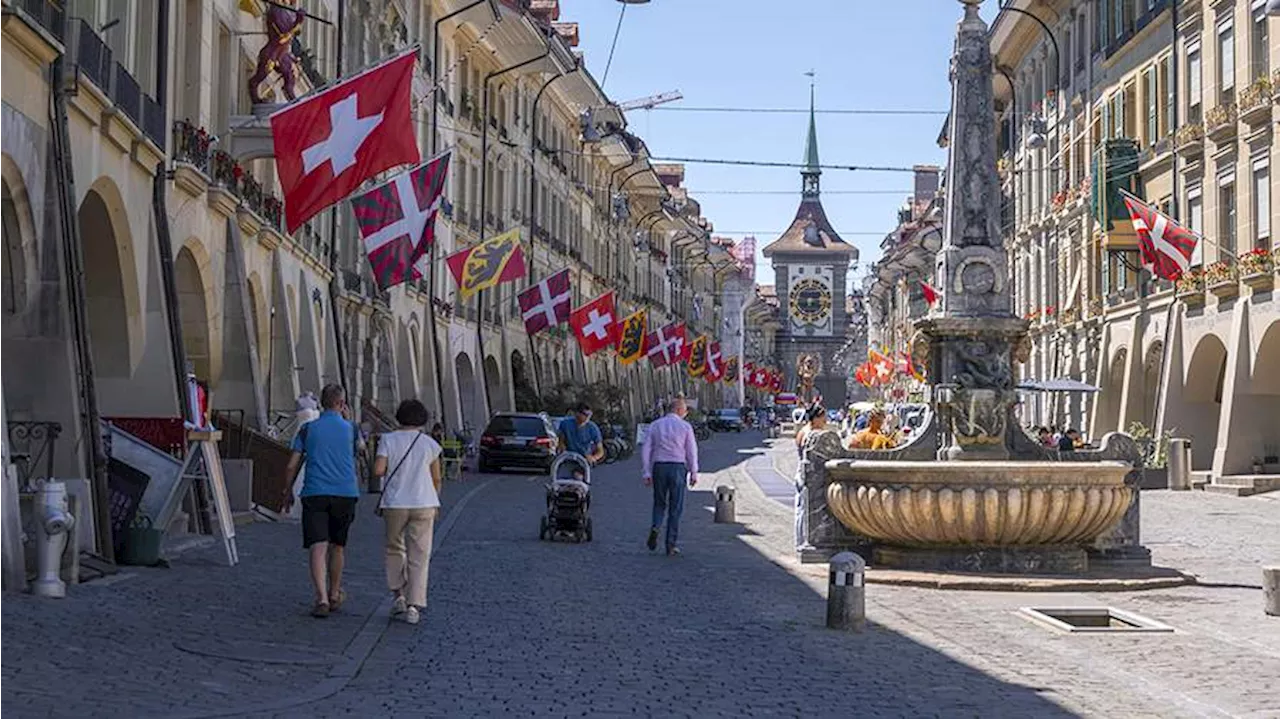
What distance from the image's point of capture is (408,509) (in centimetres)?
1292

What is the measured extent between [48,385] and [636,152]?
7189 centimetres

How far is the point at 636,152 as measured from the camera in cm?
8719

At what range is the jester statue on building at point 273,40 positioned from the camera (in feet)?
89.4

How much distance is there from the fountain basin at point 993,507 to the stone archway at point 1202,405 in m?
24.8

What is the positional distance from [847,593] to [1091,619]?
2276mm

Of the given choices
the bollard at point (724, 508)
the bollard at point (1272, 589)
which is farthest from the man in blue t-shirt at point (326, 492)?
the bollard at point (724, 508)

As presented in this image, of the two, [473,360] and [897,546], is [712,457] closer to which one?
[473,360]

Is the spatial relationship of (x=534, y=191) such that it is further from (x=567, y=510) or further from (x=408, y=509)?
(x=408, y=509)

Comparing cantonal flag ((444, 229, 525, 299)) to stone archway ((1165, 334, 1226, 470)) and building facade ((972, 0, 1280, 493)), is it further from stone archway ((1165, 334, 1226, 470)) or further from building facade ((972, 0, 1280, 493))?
stone archway ((1165, 334, 1226, 470))

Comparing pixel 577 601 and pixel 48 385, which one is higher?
pixel 48 385

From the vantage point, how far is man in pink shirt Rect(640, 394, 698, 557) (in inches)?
779

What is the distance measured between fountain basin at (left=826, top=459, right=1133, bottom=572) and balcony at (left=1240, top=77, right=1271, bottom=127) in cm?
1992

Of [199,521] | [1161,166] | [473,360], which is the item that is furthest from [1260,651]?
[473,360]

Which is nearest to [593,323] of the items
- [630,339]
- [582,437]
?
[630,339]
